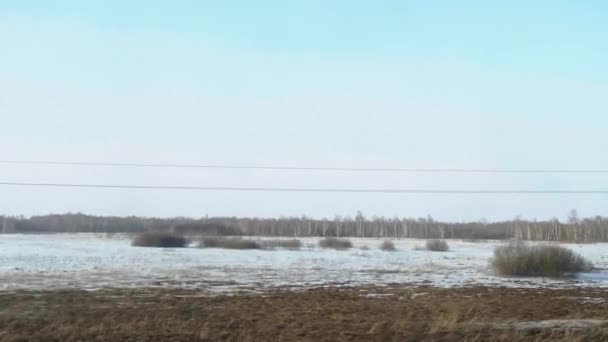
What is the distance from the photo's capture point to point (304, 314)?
859 inches

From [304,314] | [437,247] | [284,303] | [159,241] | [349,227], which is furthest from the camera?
[349,227]

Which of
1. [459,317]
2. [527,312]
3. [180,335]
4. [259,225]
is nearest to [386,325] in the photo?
[459,317]

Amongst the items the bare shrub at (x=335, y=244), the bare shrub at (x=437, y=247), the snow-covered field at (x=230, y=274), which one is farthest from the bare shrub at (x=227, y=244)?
the snow-covered field at (x=230, y=274)

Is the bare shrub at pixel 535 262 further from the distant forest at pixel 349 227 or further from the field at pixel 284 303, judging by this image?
the distant forest at pixel 349 227

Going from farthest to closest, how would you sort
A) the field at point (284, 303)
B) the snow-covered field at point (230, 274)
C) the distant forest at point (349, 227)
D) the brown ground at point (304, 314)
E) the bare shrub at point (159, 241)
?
the distant forest at point (349, 227), the bare shrub at point (159, 241), the snow-covered field at point (230, 274), the field at point (284, 303), the brown ground at point (304, 314)

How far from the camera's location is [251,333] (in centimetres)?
1650

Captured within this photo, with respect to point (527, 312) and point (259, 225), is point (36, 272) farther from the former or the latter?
point (259, 225)

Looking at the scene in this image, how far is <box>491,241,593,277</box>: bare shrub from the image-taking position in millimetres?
48500

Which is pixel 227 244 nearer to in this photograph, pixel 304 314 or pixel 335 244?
pixel 335 244

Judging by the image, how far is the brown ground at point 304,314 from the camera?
621 inches

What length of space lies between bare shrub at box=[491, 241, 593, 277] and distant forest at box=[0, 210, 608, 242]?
86992mm

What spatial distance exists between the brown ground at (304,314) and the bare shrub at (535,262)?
1503 cm

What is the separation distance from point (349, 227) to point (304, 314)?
156 meters

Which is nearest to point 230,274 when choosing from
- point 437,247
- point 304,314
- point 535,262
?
point 304,314
